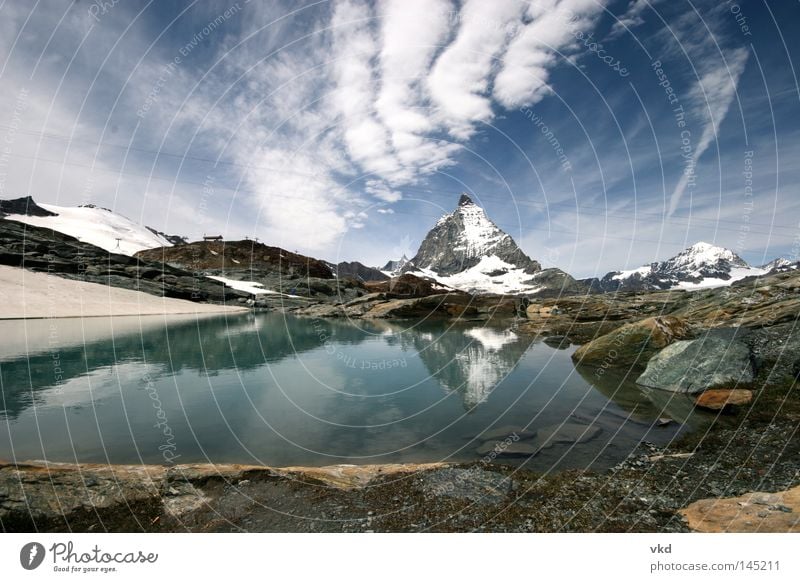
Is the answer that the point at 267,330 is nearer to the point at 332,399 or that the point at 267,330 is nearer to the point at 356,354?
the point at 356,354

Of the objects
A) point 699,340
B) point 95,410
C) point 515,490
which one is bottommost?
point 95,410

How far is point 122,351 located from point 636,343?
1725 inches

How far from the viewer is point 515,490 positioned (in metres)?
9.34

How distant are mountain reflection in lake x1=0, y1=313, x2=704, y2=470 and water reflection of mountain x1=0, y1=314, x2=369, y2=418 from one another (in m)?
0.18

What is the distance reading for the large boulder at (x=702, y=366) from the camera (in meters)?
18.5

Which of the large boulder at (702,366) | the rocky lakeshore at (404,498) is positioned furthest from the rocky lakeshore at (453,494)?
the large boulder at (702,366)

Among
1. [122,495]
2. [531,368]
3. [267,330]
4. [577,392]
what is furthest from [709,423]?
[267,330]

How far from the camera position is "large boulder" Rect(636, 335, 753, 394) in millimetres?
18531

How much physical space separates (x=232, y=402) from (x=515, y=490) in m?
15.8
